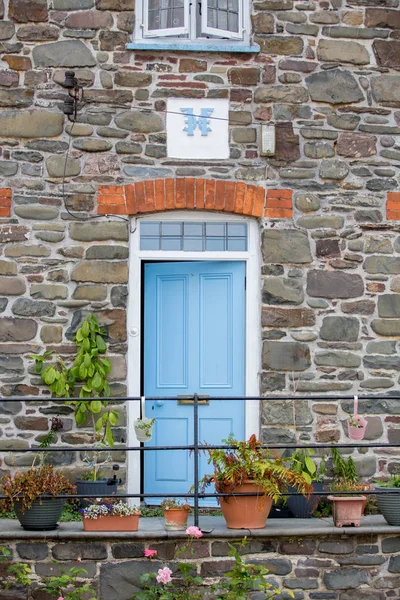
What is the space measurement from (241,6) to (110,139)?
5.26ft

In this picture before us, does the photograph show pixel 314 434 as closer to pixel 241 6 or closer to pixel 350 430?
pixel 350 430

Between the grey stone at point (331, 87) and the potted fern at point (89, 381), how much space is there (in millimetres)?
2638

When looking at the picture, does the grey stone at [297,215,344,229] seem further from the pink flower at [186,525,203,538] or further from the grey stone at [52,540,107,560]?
the grey stone at [52,540,107,560]

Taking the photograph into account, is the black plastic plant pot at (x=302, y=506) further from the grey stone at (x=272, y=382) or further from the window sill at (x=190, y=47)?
the window sill at (x=190, y=47)

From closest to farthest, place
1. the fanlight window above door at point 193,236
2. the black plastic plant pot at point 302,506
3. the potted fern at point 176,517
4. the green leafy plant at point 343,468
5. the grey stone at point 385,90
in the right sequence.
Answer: the potted fern at point 176,517
the black plastic plant pot at point 302,506
the green leafy plant at point 343,468
the fanlight window above door at point 193,236
the grey stone at point 385,90

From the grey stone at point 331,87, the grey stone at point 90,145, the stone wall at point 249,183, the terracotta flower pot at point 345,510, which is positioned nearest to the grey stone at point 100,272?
the stone wall at point 249,183

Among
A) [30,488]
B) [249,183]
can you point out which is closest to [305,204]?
[249,183]

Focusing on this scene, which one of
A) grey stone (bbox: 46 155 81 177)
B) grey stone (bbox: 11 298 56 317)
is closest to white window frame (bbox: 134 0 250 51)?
grey stone (bbox: 46 155 81 177)

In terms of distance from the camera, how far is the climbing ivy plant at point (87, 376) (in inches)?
292

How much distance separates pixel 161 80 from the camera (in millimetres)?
7828

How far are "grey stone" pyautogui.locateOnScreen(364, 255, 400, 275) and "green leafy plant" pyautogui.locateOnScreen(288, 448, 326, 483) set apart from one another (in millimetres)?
1574

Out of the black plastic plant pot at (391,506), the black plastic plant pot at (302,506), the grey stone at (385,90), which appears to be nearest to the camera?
the black plastic plant pot at (391,506)

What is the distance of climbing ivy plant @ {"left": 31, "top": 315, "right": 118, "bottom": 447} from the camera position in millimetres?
7422

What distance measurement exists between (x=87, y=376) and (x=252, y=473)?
5.60ft
